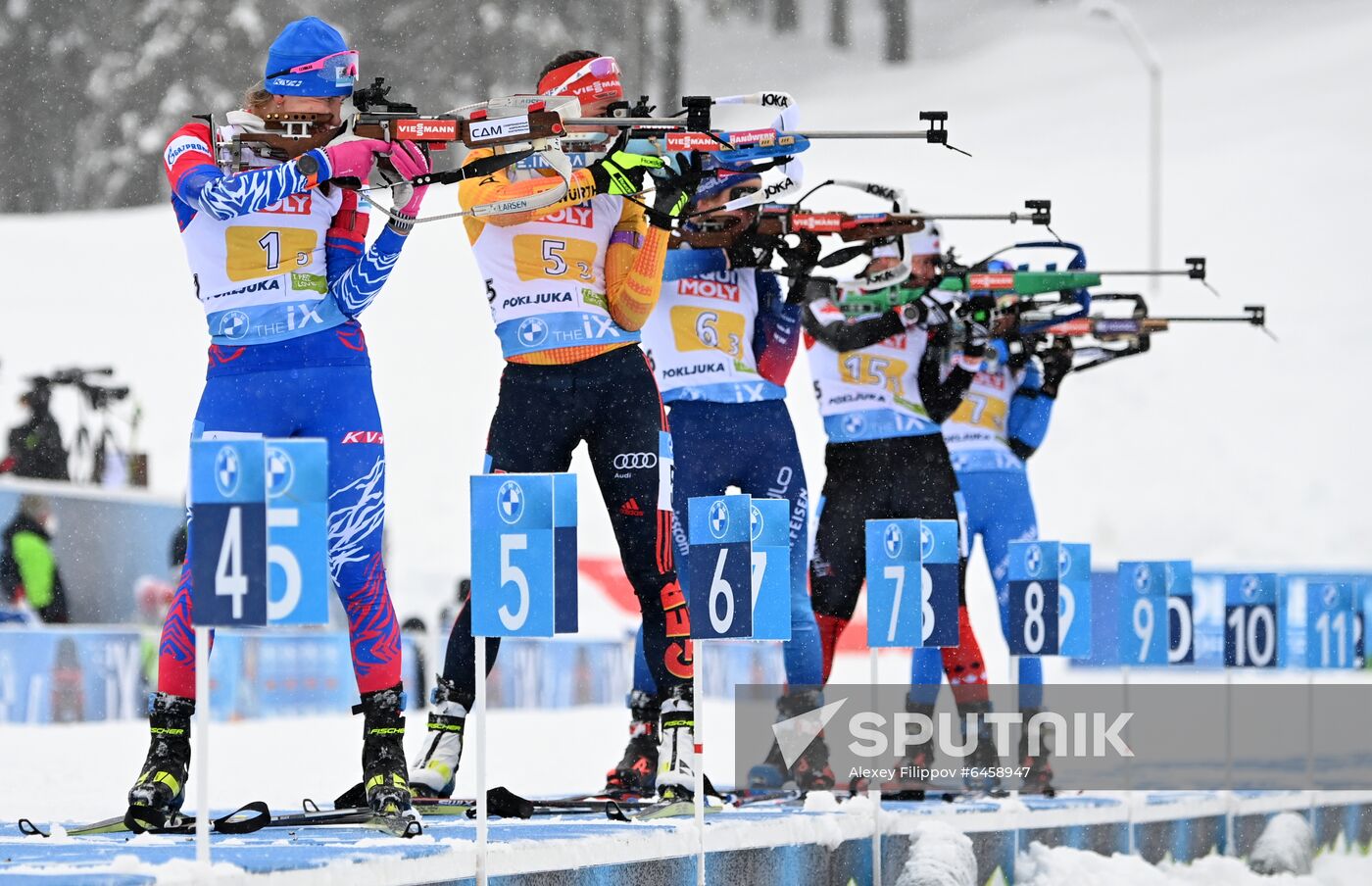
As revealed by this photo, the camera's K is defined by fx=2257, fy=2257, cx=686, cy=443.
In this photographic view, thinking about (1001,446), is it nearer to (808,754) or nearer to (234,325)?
(808,754)

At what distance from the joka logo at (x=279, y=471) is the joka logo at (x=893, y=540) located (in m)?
3.20

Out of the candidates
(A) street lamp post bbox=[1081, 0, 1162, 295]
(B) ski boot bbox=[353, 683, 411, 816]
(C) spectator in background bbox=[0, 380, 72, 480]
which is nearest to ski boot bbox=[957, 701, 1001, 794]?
(B) ski boot bbox=[353, 683, 411, 816]

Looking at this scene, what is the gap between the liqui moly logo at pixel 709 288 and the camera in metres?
8.32

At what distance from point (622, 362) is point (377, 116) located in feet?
4.36

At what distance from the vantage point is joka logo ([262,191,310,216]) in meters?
6.02

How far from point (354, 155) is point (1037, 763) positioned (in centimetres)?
474

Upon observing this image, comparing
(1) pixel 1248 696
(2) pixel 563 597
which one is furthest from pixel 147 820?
(1) pixel 1248 696

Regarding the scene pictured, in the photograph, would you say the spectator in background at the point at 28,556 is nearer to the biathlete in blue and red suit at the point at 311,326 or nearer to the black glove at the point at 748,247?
the black glove at the point at 748,247

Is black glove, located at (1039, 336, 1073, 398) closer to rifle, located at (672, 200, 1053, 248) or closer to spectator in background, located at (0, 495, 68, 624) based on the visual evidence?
rifle, located at (672, 200, 1053, 248)

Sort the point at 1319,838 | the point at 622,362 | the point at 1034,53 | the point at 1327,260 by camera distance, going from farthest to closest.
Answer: the point at 1034,53 < the point at 1327,260 < the point at 1319,838 < the point at 622,362

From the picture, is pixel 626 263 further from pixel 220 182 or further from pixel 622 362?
pixel 220 182

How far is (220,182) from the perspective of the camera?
574cm

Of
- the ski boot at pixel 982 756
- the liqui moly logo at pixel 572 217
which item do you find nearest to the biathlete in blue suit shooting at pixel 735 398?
the ski boot at pixel 982 756

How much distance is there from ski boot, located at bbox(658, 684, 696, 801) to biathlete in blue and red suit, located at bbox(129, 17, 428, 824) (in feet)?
Answer: 3.23
